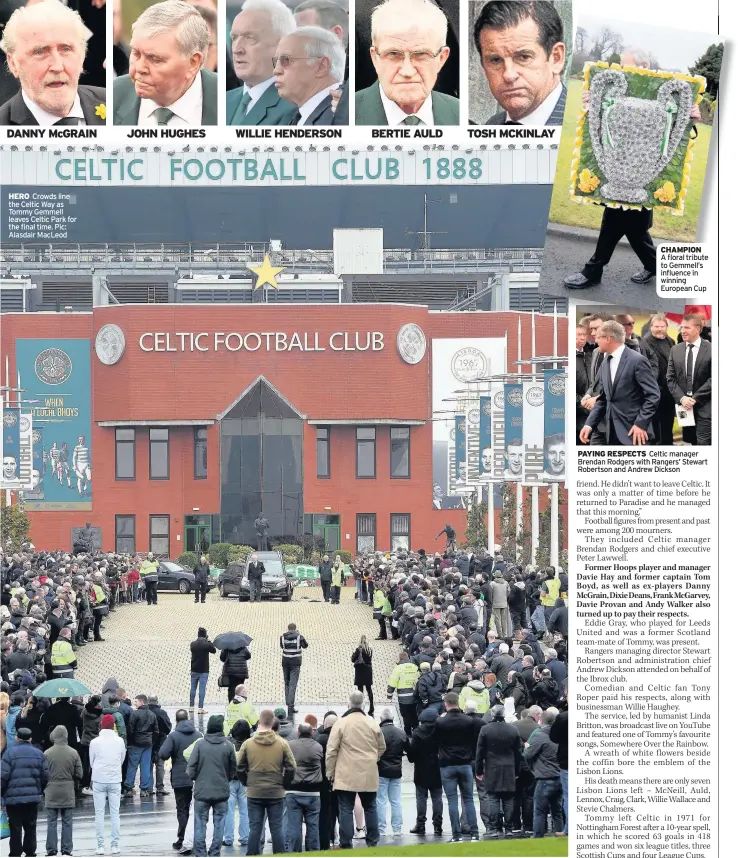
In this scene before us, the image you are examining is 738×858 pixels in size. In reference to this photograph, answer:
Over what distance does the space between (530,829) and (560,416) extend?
382cm

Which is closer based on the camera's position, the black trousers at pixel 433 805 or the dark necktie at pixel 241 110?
the black trousers at pixel 433 805

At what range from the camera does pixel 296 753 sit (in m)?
13.2

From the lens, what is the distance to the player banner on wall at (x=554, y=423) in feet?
50.5

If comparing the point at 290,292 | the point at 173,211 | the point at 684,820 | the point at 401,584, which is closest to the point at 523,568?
the point at 401,584

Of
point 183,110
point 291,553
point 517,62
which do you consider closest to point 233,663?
point 291,553

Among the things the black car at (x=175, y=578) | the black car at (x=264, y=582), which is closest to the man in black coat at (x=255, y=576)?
the black car at (x=264, y=582)

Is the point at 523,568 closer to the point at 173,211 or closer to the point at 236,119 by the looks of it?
the point at 173,211

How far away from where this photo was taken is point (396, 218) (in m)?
17.2

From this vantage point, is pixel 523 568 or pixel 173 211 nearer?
pixel 173 211

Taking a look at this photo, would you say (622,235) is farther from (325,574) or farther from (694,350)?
(325,574)

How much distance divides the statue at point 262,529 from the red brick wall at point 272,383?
524 millimetres

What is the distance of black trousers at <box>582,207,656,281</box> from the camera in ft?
42.5

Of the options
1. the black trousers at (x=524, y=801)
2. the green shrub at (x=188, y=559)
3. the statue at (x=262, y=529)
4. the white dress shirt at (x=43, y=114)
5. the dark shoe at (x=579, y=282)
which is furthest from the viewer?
the statue at (x=262, y=529)

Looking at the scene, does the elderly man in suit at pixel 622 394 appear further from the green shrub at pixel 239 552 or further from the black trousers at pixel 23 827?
the green shrub at pixel 239 552
